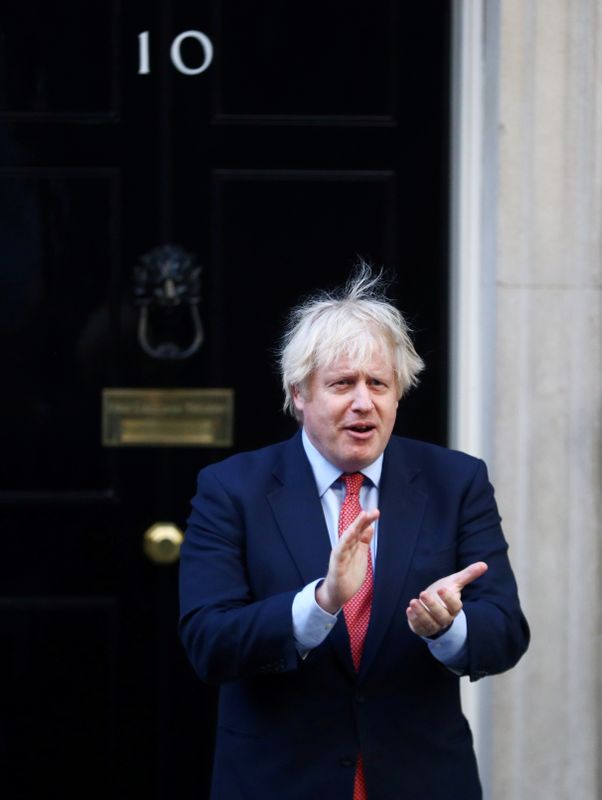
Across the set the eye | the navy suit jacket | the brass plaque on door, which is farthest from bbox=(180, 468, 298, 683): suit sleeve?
the brass plaque on door

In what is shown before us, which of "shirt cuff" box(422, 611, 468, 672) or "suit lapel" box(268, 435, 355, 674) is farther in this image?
"suit lapel" box(268, 435, 355, 674)

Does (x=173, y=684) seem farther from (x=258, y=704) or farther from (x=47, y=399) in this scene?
(x=258, y=704)

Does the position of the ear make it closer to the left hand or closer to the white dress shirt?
the white dress shirt

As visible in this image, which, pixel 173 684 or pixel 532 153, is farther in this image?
pixel 173 684

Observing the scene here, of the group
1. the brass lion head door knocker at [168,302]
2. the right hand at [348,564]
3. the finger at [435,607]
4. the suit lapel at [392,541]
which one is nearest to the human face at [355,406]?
the suit lapel at [392,541]

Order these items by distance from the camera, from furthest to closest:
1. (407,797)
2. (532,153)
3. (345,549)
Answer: (532,153) < (407,797) < (345,549)

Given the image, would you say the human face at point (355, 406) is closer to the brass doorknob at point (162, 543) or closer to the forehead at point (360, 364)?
the forehead at point (360, 364)

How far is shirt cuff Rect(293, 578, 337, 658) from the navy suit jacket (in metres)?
0.04

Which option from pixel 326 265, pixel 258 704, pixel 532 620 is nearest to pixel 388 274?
pixel 326 265

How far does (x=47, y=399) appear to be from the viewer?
151 inches

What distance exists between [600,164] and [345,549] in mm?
1780

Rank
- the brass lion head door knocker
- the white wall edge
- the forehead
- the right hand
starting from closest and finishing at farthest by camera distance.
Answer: the right hand → the forehead → the white wall edge → the brass lion head door knocker

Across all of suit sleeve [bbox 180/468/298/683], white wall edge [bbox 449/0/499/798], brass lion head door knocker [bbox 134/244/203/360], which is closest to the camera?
suit sleeve [bbox 180/468/298/683]

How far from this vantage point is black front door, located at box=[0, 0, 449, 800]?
151 inches
